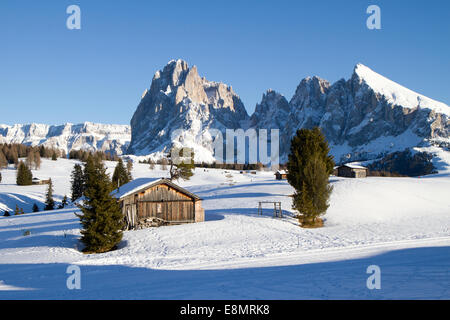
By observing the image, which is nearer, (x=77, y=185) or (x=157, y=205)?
(x=157, y=205)

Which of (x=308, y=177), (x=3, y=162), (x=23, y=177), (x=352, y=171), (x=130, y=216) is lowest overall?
(x=130, y=216)

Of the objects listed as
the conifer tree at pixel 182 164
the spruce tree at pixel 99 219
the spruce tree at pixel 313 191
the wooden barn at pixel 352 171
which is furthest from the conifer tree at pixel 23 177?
the spruce tree at pixel 313 191

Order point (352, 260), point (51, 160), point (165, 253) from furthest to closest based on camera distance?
point (51, 160), point (165, 253), point (352, 260)

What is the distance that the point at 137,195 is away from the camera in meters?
33.2

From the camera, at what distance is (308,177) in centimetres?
3566

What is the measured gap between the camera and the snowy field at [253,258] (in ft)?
40.5

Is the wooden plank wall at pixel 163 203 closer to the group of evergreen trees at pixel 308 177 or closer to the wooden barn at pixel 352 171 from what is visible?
the group of evergreen trees at pixel 308 177

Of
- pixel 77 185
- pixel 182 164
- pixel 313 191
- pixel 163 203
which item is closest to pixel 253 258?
pixel 163 203

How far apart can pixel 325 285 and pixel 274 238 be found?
14.6 meters

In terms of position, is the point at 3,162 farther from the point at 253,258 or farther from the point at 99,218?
the point at 253,258

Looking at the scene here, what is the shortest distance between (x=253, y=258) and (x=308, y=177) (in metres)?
18.4

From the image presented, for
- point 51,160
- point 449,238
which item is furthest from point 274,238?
point 51,160

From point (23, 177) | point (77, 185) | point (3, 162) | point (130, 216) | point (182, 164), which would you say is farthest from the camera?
point (3, 162)
